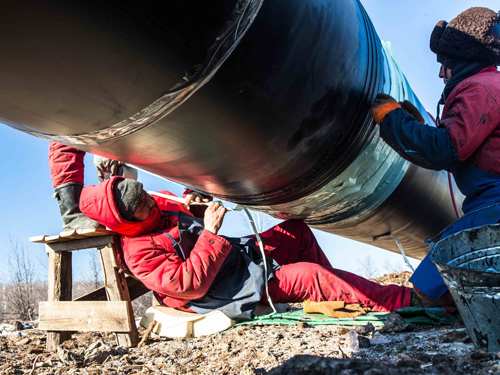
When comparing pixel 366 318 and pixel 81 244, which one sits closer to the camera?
pixel 366 318

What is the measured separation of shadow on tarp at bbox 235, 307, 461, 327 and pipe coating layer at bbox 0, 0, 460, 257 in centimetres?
61

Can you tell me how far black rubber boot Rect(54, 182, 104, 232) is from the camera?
2383mm

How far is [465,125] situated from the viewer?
1.35m

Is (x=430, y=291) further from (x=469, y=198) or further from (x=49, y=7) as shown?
(x=49, y=7)

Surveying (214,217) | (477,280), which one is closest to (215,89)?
(477,280)

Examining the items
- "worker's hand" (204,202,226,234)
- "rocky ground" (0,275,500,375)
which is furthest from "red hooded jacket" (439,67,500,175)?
"worker's hand" (204,202,226,234)

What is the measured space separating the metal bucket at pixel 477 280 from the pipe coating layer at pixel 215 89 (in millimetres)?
550

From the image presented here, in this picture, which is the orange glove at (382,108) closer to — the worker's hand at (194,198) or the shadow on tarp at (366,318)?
the shadow on tarp at (366,318)

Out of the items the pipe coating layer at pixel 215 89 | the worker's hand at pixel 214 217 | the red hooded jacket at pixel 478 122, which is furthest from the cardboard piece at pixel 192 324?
the red hooded jacket at pixel 478 122

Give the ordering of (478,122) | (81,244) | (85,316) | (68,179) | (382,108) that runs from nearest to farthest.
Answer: (478,122) → (382,108) → (85,316) → (81,244) → (68,179)

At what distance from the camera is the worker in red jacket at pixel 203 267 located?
1955mm

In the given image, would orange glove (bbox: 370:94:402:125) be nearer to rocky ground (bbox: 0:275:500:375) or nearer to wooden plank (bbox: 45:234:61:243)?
rocky ground (bbox: 0:275:500:375)

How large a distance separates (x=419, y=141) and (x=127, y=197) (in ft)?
4.64

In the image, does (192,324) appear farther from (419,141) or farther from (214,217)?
(419,141)
